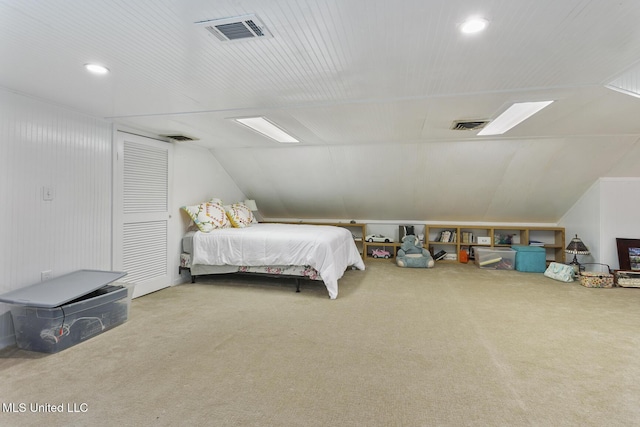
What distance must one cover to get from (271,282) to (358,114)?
8.49ft

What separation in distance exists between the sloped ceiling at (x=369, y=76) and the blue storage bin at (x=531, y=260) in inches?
41.9

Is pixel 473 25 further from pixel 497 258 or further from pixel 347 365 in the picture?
pixel 497 258

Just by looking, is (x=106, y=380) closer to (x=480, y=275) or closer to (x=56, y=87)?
(x=56, y=87)

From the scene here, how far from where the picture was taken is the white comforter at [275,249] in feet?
12.2

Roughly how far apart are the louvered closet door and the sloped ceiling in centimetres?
33

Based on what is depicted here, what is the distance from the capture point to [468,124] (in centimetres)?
329

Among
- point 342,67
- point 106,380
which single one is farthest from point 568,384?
point 106,380

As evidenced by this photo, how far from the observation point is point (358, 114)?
301 cm

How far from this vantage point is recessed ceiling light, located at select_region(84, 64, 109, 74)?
2.03 meters

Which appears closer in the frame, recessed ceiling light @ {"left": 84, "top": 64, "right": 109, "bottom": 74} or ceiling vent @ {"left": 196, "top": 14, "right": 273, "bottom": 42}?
ceiling vent @ {"left": 196, "top": 14, "right": 273, "bottom": 42}

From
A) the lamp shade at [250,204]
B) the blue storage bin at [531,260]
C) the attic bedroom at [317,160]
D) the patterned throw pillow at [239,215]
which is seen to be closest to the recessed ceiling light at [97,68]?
the attic bedroom at [317,160]

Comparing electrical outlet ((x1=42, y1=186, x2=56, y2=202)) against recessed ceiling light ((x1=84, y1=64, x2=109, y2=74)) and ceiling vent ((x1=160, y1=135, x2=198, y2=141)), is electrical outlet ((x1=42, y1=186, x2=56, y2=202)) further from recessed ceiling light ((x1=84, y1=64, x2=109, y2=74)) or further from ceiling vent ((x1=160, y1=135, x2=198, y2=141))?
ceiling vent ((x1=160, y1=135, x2=198, y2=141))

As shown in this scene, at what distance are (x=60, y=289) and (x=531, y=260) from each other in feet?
20.0

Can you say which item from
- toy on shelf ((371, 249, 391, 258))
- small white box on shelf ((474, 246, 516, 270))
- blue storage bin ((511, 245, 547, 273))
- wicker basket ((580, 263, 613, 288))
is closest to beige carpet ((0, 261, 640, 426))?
wicker basket ((580, 263, 613, 288))
